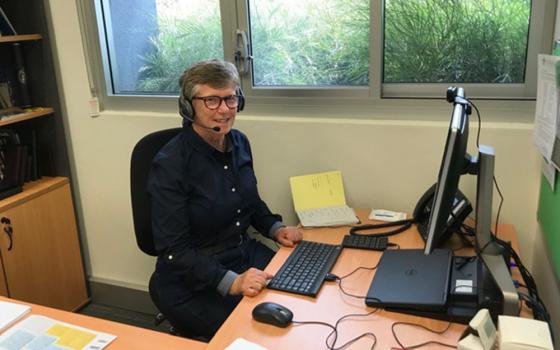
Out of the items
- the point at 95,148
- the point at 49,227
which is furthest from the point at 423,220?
the point at 49,227

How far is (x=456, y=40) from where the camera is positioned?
6.40ft

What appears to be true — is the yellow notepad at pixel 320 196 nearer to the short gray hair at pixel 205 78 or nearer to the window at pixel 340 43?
the window at pixel 340 43

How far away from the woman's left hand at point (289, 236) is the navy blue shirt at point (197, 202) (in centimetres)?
10

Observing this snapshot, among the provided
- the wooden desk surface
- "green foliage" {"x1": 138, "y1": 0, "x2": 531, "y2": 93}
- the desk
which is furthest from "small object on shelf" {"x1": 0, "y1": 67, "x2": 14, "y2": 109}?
the desk

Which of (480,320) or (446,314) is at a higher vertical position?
(480,320)

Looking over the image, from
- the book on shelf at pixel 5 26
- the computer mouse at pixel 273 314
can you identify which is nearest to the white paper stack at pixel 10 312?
the computer mouse at pixel 273 314

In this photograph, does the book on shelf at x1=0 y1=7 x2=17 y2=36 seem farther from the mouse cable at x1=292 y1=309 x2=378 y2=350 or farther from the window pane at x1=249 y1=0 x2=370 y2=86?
the mouse cable at x1=292 y1=309 x2=378 y2=350

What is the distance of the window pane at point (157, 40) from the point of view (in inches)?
91.1

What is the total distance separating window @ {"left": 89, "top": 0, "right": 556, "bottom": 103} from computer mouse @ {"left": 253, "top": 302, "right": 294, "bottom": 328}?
1077 mm

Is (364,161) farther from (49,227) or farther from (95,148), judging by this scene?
(49,227)

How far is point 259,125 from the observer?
222 centimetres

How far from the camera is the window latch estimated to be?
86.7 inches

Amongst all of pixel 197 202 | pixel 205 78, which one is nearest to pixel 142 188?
pixel 197 202

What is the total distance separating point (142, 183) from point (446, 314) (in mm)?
1166
